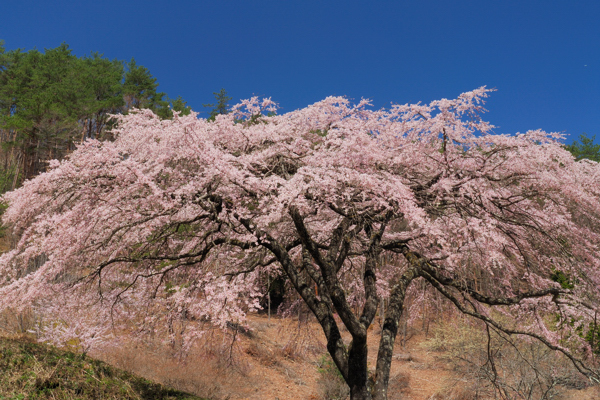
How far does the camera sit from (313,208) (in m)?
5.90

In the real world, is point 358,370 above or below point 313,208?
below

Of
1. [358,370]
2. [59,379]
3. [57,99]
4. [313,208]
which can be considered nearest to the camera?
[358,370]

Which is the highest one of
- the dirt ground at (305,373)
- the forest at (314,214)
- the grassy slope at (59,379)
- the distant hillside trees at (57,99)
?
the distant hillside trees at (57,99)

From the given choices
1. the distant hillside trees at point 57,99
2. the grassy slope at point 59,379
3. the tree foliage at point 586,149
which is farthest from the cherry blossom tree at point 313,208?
the tree foliage at point 586,149

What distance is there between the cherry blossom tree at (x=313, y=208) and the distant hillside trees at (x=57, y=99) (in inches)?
540

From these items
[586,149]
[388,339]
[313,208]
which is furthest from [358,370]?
[586,149]

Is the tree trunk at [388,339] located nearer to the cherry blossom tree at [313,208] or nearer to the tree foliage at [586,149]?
the cherry blossom tree at [313,208]

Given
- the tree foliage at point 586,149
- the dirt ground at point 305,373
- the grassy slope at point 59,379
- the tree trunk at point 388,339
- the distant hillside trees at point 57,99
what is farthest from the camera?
the tree foliage at point 586,149

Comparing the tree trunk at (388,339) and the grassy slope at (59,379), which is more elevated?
the tree trunk at (388,339)

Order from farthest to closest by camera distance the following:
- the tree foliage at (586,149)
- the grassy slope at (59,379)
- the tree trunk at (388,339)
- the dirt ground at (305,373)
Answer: the tree foliage at (586,149) < the dirt ground at (305,373) < the tree trunk at (388,339) < the grassy slope at (59,379)

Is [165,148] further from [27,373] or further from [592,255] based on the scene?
[592,255]

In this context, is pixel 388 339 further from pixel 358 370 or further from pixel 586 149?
pixel 586 149

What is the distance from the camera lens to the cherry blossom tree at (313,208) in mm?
4852

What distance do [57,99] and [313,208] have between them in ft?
71.3
